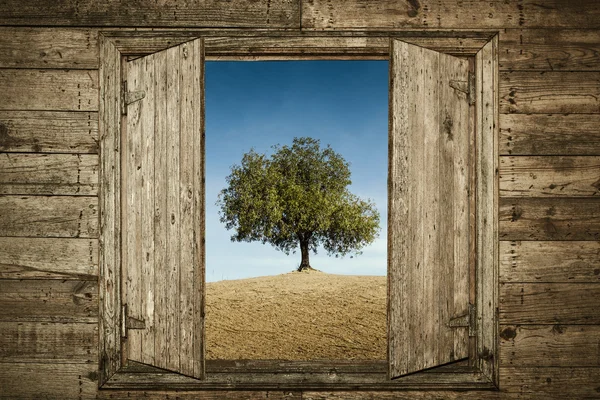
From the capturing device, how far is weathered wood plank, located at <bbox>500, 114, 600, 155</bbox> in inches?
109

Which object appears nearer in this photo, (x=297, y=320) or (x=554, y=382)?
(x=554, y=382)

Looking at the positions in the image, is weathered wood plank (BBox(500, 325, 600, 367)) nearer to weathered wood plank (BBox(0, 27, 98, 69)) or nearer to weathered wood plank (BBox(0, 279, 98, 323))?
weathered wood plank (BBox(0, 279, 98, 323))

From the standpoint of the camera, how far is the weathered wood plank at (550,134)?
9.07 feet

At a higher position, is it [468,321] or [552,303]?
[552,303]

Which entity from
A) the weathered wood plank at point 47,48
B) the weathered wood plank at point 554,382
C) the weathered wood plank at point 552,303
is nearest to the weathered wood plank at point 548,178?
the weathered wood plank at point 552,303

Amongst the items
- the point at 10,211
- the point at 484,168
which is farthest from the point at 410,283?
the point at 10,211

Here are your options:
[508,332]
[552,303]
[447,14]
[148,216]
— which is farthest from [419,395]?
[447,14]

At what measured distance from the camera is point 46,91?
2.75 metres

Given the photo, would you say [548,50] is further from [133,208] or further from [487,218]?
[133,208]

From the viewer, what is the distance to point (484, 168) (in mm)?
2777

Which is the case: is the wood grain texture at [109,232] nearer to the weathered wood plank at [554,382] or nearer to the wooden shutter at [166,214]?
the wooden shutter at [166,214]

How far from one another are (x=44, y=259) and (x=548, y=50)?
3246 mm

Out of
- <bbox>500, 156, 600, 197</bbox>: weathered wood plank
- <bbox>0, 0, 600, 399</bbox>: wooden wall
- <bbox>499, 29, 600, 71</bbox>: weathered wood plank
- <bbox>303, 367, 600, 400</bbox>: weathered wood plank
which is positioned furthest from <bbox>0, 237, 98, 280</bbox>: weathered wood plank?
<bbox>499, 29, 600, 71</bbox>: weathered wood plank

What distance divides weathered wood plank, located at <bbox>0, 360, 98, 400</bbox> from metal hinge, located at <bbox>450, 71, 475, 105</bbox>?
8.93 ft
